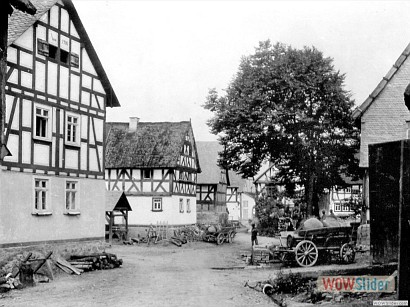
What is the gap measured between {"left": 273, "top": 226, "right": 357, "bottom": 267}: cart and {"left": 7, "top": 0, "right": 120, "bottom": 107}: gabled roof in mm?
11415

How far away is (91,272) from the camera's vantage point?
21.6 m

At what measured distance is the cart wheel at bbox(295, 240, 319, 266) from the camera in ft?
67.8

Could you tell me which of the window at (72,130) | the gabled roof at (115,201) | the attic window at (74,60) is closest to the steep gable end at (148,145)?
the gabled roof at (115,201)

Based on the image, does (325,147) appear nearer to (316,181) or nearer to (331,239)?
(316,181)

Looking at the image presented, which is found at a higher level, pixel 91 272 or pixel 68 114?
pixel 68 114

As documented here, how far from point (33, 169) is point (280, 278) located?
11.2m

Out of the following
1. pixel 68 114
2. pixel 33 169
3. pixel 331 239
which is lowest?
pixel 331 239

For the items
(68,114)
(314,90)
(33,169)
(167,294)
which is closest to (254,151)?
(314,90)

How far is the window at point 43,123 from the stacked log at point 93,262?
194 inches

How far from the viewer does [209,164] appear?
209 feet

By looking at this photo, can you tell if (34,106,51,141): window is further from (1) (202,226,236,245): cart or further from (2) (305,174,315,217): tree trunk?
(2) (305,174,315,217): tree trunk

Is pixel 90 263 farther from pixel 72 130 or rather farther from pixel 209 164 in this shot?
pixel 209 164

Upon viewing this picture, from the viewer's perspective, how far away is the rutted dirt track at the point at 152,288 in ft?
45.8

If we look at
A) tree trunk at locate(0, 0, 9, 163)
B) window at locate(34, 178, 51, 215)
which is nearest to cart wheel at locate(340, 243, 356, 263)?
window at locate(34, 178, 51, 215)
